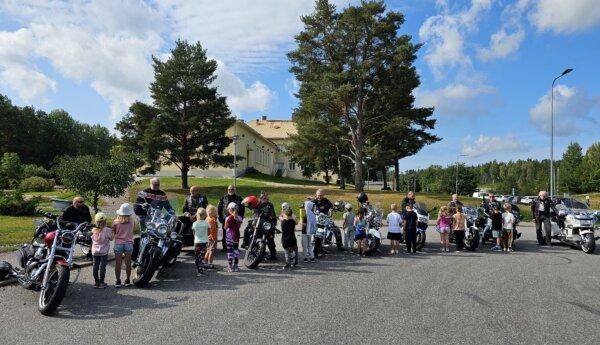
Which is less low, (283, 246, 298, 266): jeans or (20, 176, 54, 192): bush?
(20, 176, 54, 192): bush

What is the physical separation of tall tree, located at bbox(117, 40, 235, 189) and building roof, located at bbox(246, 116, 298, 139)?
53.7m

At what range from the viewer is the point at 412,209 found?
45.5ft

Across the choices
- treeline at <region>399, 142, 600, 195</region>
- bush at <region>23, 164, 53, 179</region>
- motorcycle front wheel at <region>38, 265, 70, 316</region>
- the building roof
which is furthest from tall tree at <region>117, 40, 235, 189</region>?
the building roof

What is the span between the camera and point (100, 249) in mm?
8555

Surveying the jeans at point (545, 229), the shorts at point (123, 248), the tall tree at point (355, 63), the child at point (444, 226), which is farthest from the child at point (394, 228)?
the tall tree at point (355, 63)

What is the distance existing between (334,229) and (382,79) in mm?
28080

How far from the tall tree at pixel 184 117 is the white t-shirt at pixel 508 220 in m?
31.1

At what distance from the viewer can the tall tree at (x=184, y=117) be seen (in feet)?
136

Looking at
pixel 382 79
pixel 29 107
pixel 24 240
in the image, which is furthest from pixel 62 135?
pixel 24 240

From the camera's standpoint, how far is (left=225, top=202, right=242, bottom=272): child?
34.0ft

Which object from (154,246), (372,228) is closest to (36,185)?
(372,228)

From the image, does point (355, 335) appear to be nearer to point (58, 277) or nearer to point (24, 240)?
point (58, 277)

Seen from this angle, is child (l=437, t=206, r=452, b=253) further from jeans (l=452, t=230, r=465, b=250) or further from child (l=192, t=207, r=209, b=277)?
child (l=192, t=207, r=209, b=277)

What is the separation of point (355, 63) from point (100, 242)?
33.3 metres
